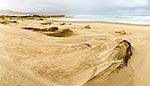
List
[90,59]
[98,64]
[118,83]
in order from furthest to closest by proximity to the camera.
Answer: [90,59], [98,64], [118,83]

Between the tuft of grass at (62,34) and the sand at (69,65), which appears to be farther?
the tuft of grass at (62,34)

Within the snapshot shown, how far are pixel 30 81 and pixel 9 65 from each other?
17.2 inches

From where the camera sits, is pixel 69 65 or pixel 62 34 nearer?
pixel 69 65

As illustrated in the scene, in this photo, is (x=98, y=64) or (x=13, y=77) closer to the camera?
(x=13, y=77)

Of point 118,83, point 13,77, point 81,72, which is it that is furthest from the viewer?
point 81,72

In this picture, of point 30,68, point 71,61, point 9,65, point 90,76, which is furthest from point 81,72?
point 9,65

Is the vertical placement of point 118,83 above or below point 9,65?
below

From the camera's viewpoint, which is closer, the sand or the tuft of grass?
the sand

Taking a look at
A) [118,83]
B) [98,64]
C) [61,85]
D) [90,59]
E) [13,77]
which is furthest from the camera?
[90,59]

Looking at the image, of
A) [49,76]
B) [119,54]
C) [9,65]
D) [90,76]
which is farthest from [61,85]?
[119,54]

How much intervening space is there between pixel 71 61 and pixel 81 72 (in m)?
0.46

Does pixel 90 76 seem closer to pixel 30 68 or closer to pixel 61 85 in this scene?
pixel 61 85

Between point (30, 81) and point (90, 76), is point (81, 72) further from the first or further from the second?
point (30, 81)

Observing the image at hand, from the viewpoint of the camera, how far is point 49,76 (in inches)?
123
